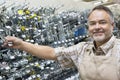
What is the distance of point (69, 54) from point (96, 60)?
238 mm

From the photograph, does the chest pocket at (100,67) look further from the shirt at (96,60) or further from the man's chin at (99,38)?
the man's chin at (99,38)

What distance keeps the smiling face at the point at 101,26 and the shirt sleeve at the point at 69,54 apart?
172 millimetres

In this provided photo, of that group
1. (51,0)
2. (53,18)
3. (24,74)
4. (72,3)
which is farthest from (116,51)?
(72,3)

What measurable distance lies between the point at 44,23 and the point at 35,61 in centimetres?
81

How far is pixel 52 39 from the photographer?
571 centimetres

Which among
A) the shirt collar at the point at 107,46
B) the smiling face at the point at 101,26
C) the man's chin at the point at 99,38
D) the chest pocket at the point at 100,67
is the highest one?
the smiling face at the point at 101,26

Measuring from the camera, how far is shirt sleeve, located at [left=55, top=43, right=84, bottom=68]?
207 cm

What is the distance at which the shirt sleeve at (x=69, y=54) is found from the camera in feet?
6.81

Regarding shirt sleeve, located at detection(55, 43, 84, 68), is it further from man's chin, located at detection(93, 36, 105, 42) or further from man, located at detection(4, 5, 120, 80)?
man's chin, located at detection(93, 36, 105, 42)

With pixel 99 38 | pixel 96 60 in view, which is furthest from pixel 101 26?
pixel 96 60

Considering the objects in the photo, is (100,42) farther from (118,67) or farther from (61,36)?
(61,36)

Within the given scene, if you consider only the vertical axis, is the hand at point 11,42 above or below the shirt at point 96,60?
above

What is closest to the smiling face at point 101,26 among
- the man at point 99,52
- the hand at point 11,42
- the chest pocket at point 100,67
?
the man at point 99,52

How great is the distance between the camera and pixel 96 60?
1952 millimetres
